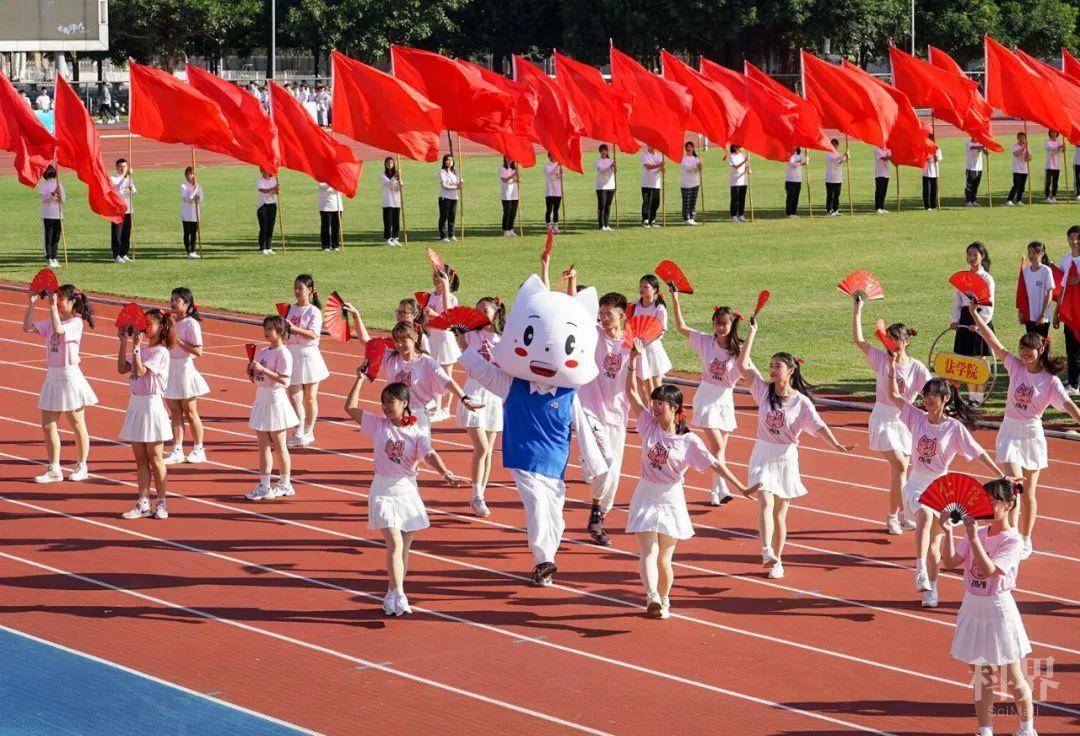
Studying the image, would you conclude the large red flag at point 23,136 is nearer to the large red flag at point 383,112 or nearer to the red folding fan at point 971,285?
the large red flag at point 383,112

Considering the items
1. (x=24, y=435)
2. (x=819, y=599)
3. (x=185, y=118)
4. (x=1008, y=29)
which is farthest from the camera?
(x=1008, y=29)

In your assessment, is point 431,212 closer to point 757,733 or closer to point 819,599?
point 819,599

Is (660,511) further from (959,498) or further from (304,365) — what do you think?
(304,365)

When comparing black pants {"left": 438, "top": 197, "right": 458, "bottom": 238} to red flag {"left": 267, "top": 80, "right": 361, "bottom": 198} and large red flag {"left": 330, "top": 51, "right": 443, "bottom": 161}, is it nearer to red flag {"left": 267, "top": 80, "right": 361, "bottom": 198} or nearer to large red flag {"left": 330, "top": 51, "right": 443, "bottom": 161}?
large red flag {"left": 330, "top": 51, "right": 443, "bottom": 161}

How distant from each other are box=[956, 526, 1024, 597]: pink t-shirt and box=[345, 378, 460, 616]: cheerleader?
378 cm

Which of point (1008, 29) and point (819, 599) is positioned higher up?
point (1008, 29)

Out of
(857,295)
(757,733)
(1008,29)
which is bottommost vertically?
(757,733)

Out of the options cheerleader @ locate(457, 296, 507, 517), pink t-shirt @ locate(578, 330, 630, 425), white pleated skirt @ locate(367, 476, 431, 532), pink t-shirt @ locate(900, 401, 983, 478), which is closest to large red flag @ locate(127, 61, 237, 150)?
cheerleader @ locate(457, 296, 507, 517)

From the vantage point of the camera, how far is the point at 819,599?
11609 mm

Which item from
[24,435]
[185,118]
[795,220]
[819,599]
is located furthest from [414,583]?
[795,220]

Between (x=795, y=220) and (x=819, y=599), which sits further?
(x=795, y=220)

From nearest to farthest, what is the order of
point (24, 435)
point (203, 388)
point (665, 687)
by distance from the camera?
point (665, 687)
point (203, 388)
point (24, 435)

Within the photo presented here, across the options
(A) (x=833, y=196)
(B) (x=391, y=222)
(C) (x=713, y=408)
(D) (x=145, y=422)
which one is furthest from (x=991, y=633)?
(A) (x=833, y=196)

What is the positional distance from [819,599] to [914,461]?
1.21 metres
